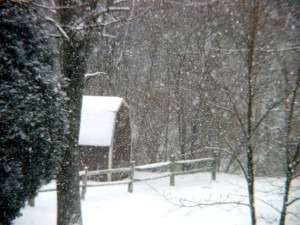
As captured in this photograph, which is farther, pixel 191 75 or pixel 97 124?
pixel 191 75

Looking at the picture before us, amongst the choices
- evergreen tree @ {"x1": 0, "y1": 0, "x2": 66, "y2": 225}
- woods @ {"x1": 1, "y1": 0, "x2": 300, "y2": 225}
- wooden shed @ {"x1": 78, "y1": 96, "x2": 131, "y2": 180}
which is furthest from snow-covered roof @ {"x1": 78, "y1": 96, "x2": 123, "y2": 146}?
evergreen tree @ {"x1": 0, "y1": 0, "x2": 66, "y2": 225}

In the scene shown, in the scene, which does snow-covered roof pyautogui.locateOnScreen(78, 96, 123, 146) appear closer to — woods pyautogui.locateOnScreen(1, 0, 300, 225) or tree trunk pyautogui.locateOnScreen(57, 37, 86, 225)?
woods pyautogui.locateOnScreen(1, 0, 300, 225)

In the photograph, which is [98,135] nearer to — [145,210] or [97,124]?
[97,124]

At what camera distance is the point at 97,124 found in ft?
60.5

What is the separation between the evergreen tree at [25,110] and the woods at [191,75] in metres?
0.45

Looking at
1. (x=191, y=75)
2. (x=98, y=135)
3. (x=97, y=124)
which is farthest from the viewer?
(x=191, y=75)

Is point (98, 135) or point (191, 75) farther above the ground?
point (191, 75)

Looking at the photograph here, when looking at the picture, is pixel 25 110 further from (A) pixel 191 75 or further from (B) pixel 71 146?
(A) pixel 191 75

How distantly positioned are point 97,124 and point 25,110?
1242cm

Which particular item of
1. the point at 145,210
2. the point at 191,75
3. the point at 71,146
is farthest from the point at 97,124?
the point at 71,146

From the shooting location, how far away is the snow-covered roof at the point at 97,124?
59.8ft

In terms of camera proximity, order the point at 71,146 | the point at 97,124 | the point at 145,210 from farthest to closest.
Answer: the point at 97,124, the point at 145,210, the point at 71,146

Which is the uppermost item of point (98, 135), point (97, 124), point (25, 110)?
point (97, 124)

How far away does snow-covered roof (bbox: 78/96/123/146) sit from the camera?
18.2 meters
